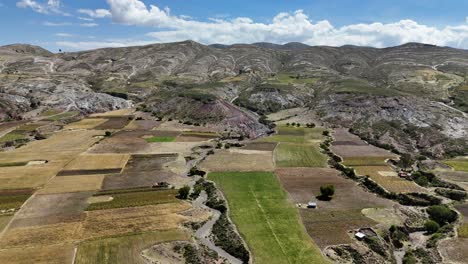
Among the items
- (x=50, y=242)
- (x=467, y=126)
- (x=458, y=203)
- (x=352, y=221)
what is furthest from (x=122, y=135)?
(x=467, y=126)

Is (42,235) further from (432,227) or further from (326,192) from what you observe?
(432,227)

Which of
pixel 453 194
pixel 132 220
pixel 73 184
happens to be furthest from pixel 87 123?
pixel 453 194

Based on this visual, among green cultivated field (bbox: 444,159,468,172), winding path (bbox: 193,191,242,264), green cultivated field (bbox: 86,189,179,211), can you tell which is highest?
green cultivated field (bbox: 444,159,468,172)

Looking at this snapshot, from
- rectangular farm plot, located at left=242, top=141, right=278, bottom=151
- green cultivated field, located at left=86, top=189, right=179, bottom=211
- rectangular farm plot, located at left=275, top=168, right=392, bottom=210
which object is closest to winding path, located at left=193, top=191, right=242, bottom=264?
green cultivated field, located at left=86, top=189, right=179, bottom=211

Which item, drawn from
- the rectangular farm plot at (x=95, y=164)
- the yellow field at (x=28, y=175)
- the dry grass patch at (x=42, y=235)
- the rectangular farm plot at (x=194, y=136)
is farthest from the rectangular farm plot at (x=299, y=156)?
the yellow field at (x=28, y=175)

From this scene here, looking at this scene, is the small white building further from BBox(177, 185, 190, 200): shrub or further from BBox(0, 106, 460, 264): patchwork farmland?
BBox(177, 185, 190, 200): shrub
